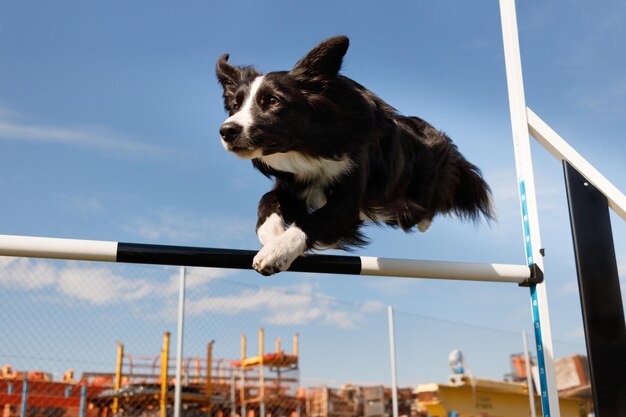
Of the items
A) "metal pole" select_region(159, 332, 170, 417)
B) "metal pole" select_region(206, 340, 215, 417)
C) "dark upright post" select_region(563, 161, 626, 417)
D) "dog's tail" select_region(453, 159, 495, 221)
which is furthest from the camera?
"metal pole" select_region(206, 340, 215, 417)

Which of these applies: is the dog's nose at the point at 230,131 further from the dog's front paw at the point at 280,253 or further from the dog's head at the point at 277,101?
the dog's front paw at the point at 280,253

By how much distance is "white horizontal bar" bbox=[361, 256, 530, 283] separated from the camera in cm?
275

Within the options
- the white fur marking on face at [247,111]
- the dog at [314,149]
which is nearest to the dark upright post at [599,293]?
the dog at [314,149]

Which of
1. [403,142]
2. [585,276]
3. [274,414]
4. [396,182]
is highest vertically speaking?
[403,142]

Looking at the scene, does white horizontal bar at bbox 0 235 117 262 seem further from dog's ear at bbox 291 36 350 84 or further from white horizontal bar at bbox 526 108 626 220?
white horizontal bar at bbox 526 108 626 220

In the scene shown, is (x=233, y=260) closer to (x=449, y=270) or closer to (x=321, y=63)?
(x=449, y=270)

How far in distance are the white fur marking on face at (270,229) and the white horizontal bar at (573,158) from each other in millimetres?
1251

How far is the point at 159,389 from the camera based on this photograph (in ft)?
24.0

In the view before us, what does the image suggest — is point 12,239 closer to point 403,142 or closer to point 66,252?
point 66,252

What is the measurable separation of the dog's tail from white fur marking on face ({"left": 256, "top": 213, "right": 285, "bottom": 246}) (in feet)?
5.42

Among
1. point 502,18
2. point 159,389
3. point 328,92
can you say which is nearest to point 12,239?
point 328,92

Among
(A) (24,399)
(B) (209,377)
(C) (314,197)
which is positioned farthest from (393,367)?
(C) (314,197)

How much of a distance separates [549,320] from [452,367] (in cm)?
702

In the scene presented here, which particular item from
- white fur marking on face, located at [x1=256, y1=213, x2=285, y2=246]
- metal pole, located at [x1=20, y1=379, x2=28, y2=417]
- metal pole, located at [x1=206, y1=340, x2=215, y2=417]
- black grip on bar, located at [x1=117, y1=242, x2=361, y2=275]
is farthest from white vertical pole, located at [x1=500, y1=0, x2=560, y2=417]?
metal pole, located at [x1=20, y1=379, x2=28, y2=417]
